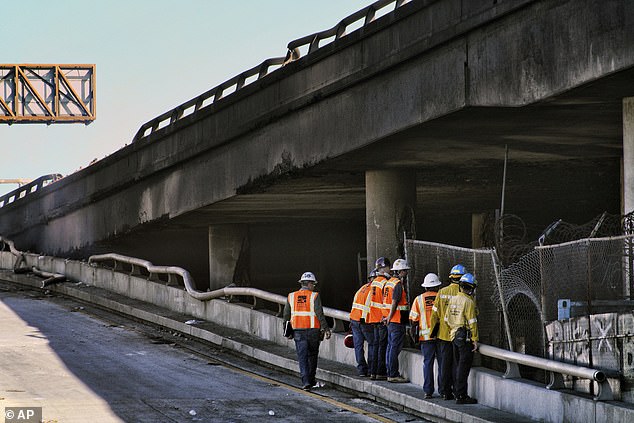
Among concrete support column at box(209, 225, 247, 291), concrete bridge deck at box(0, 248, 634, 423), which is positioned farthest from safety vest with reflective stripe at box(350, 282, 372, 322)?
concrete support column at box(209, 225, 247, 291)

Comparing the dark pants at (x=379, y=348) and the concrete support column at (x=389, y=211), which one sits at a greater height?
the concrete support column at (x=389, y=211)

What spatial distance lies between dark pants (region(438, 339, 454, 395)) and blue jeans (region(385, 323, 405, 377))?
164 centimetres

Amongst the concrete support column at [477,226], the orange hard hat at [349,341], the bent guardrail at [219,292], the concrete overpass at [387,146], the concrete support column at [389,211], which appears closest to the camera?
the concrete overpass at [387,146]

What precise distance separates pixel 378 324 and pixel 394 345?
60cm

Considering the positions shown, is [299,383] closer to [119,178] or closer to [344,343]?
[344,343]

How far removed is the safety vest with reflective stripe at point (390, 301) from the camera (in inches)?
735

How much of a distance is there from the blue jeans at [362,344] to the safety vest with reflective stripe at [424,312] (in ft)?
5.23

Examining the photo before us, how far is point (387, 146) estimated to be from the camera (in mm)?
22438

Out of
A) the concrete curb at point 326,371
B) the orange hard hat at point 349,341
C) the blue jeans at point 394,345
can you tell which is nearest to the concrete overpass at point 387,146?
the concrete curb at point 326,371

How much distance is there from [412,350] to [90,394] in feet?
16.8

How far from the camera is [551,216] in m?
36.8

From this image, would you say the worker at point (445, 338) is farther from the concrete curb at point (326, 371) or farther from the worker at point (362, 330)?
the worker at point (362, 330)

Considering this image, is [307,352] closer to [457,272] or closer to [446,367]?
[446,367]

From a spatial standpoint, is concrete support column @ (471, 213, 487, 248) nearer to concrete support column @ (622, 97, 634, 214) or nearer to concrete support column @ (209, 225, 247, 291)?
concrete support column @ (209, 225, 247, 291)
